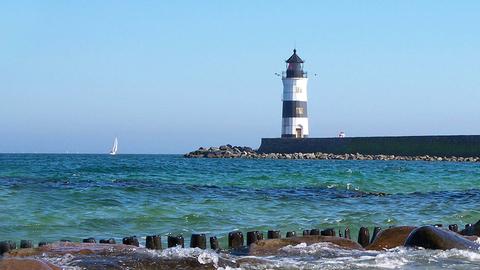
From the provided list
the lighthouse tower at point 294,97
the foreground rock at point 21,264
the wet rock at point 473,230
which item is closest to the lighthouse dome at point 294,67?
the lighthouse tower at point 294,97

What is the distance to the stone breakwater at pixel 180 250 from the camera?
7387 millimetres

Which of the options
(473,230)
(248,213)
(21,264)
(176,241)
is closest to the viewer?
(21,264)

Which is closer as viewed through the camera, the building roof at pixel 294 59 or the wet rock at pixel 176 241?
→ the wet rock at pixel 176 241

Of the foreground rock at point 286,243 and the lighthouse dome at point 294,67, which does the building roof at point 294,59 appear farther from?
the foreground rock at point 286,243

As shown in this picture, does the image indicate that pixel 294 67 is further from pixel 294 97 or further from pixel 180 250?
pixel 180 250

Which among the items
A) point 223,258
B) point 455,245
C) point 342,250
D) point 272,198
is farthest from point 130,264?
point 272,198

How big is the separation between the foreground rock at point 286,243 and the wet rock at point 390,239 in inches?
11.9

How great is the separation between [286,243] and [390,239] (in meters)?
1.32

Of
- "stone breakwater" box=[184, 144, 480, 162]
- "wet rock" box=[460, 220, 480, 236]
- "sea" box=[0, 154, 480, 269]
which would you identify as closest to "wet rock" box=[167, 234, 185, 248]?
"sea" box=[0, 154, 480, 269]

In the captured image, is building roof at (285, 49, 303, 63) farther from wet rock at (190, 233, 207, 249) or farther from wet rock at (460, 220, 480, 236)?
wet rock at (190, 233, 207, 249)

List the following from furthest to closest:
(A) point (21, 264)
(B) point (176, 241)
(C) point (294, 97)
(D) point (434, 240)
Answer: (C) point (294, 97) < (B) point (176, 241) < (D) point (434, 240) < (A) point (21, 264)

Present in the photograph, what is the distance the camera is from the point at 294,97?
6244 centimetres

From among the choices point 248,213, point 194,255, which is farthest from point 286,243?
point 248,213

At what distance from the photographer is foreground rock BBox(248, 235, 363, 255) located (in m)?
8.69
